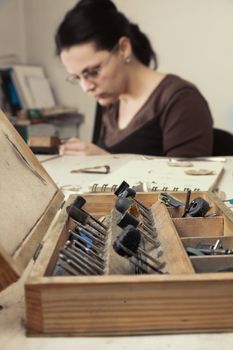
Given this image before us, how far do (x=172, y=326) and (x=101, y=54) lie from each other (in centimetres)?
116

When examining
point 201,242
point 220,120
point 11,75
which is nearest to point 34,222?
point 201,242

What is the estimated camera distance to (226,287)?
380mm

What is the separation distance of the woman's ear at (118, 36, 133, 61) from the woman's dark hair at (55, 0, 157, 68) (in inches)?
0.6

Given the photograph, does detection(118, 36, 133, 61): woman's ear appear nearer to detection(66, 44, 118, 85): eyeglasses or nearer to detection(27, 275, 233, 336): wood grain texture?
detection(66, 44, 118, 85): eyeglasses

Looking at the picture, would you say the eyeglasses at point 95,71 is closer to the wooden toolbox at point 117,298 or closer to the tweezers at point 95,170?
the tweezers at point 95,170

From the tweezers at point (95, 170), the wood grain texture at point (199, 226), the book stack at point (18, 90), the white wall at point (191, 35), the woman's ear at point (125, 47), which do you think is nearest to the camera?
the wood grain texture at point (199, 226)

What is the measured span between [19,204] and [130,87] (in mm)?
1101

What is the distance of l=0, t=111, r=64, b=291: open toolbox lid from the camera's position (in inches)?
15.7

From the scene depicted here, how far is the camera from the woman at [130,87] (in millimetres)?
1376

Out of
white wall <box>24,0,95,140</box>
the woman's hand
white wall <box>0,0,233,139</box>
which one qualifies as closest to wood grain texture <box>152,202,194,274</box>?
the woman's hand

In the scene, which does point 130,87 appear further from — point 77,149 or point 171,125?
point 77,149

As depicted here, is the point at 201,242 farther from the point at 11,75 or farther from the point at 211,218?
the point at 11,75

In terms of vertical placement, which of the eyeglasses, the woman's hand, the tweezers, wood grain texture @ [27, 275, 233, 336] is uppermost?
wood grain texture @ [27, 275, 233, 336]

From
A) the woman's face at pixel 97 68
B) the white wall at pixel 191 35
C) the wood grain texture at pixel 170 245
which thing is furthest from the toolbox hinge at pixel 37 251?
the white wall at pixel 191 35
